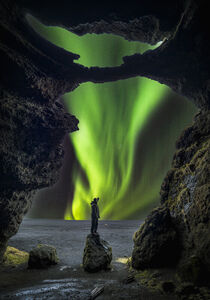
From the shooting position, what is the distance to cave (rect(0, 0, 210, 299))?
32.7 ft

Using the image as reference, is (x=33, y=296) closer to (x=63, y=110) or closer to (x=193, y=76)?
(x=63, y=110)

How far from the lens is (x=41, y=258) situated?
1191 cm

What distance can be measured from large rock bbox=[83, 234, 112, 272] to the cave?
1.94 metres

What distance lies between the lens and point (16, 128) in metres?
12.7

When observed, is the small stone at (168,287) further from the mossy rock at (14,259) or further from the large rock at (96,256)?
the mossy rock at (14,259)

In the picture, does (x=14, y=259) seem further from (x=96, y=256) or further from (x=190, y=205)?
(x=190, y=205)

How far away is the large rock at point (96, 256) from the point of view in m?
10.7

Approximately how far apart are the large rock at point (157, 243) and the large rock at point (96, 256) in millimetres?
1906

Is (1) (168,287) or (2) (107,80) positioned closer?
(1) (168,287)

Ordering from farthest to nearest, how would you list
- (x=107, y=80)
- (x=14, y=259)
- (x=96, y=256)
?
(x=107, y=80)
(x=14, y=259)
(x=96, y=256)

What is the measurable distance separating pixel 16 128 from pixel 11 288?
9.69m

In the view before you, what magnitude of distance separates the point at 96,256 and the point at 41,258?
402 centimetres

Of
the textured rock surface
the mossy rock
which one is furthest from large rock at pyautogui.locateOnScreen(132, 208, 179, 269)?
the mossy rock

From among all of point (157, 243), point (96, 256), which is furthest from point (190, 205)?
point (96, 256)
